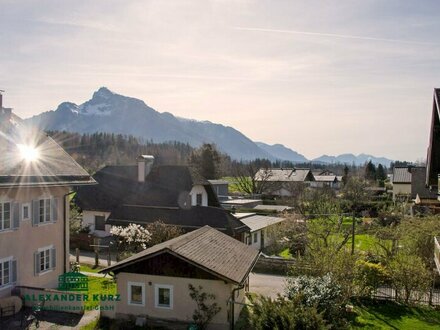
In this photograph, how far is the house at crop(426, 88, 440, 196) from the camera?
50.4 feet

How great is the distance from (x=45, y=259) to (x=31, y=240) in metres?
1.74

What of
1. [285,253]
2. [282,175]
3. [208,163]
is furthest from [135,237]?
→ [282,175]

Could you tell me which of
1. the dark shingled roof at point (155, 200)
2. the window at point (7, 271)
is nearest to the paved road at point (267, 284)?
the dark shingled roof at point (155, 200)

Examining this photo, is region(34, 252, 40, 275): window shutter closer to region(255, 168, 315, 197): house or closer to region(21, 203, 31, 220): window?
region(21, 203, 31, 220): window

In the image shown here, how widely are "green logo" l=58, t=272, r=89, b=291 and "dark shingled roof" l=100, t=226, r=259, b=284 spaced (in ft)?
20.8

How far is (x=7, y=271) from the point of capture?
20203 millimetres

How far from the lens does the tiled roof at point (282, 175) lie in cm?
8706

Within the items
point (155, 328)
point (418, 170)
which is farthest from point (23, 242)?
point (418, 170)

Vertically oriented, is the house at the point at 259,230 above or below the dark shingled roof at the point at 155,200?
below

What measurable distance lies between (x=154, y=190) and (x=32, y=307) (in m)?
21.5

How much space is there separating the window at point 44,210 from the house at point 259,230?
691 inches

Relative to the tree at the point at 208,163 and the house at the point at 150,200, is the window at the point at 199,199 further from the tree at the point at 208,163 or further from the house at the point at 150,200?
the tree at the point at 208,163

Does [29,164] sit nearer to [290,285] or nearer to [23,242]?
A: [23,242]

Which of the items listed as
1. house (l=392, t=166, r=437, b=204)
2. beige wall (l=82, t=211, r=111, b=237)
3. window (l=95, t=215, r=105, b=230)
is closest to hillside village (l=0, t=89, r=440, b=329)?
beige wall (l=82, t=211, r=111, b=237)
